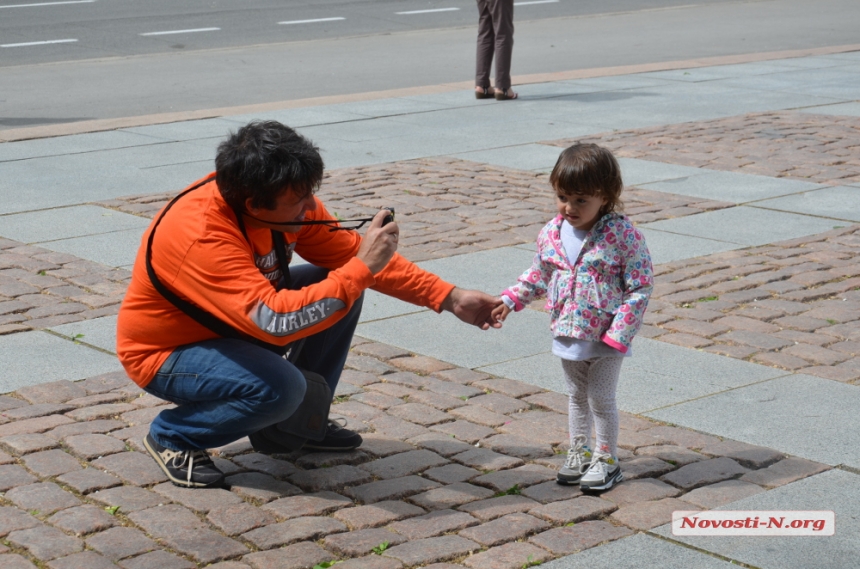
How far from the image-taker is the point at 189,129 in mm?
11141

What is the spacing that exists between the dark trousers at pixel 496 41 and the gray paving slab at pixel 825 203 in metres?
4.69

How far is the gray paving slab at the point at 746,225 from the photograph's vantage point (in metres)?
7.44

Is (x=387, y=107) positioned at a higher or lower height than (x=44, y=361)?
higher

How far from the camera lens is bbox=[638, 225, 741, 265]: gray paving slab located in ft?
23.1

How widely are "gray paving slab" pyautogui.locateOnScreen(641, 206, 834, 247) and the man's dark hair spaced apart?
4203 millimetres

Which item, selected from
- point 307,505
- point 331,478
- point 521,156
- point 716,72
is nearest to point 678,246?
point 521,156

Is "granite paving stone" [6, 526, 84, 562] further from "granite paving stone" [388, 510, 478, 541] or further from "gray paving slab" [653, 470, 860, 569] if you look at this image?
"gray paving slab" [653, 470, 860, 569]

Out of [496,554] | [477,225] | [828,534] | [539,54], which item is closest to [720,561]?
[828,534]

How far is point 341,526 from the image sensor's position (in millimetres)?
3744

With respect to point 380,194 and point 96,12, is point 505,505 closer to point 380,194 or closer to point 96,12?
point 380,194

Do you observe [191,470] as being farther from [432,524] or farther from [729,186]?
[729,186]

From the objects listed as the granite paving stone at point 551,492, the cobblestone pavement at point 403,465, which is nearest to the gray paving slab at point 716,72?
the cobblestone pavement at point 403,465

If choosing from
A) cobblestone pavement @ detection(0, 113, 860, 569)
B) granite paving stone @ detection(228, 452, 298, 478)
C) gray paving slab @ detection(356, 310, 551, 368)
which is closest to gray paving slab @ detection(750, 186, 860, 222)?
cobblestone pavement @ detection(0, 113, 860, 569)

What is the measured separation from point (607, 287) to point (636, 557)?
0.87 m
